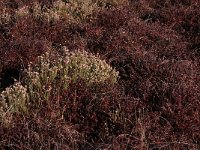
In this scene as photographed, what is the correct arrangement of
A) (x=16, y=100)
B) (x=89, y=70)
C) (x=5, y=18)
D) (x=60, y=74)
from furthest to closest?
(x=5, y=18) → (x=89, y=70) → (x=60, y=74) → (x=16, y=100)

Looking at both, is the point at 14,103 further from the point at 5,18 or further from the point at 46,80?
the point at 5,18

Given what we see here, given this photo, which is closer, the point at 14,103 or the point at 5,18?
the point at 14,103

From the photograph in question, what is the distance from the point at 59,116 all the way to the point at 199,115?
70.8 inches

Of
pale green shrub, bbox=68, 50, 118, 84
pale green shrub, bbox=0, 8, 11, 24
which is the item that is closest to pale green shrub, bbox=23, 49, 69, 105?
pale green shrub, bbox=68, 50, 118, 84

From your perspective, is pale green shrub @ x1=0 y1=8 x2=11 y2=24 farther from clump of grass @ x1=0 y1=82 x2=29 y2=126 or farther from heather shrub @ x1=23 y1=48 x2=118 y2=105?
clump of grass @ x1=0 y1=82 x2=29 y2=126

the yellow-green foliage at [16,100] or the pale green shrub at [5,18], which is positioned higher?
the yellow-green foliage at [16,100]

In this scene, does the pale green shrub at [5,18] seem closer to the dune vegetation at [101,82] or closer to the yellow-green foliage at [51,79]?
the dune vegetation at [101,82]

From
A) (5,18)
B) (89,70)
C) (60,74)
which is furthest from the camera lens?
(5,18)

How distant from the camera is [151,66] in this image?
6.38 metres

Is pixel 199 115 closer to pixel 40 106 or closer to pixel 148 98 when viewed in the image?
pixel 148 98

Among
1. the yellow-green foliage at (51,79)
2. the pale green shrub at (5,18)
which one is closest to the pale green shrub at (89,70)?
the yellow-green foliage at (51,79)

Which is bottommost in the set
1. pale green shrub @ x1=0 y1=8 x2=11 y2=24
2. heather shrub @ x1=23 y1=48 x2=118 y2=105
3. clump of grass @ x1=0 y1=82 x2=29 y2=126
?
pale green shrub @ x1=0 y1=8 x2=11 y2=24

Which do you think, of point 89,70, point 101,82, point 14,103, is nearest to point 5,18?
point 89,70

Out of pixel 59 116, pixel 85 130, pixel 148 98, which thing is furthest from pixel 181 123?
pixel 59 116
